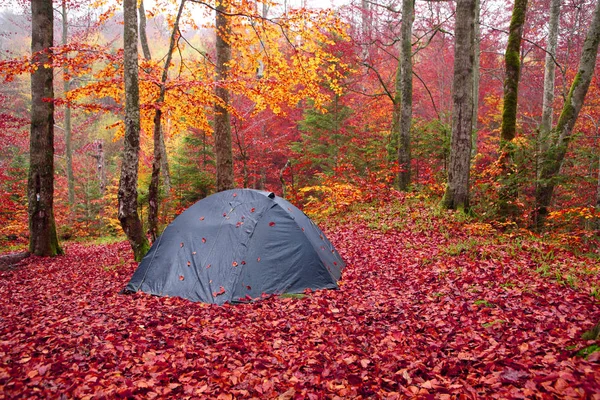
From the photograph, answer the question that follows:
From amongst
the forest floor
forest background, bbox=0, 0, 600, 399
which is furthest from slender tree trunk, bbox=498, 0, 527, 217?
the forest floor

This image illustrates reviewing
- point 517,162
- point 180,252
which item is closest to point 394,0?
point 517,162

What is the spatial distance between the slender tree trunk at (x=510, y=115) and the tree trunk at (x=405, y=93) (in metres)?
3.74

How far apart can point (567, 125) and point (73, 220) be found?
64.6 feet

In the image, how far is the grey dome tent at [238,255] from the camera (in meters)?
6.07

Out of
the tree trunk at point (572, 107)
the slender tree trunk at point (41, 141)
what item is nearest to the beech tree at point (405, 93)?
the tree trunk at point (572, 107)

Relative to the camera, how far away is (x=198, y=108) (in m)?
10.2

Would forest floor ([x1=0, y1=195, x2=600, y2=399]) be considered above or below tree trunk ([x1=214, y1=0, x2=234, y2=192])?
below

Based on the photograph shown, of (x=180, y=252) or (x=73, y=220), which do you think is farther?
(x=73, y=220)

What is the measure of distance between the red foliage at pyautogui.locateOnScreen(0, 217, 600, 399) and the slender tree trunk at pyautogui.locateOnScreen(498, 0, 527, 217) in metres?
2.74

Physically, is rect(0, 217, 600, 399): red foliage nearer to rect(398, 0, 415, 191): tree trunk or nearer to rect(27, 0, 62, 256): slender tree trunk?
rect(27, 0, 62, 256): slender tree trunk

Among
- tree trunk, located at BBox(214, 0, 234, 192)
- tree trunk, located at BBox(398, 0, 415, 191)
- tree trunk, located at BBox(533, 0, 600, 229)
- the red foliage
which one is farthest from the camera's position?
tree trunk, located at BBox(398, 0, 415, 191)

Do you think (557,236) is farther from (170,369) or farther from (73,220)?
(73,220)

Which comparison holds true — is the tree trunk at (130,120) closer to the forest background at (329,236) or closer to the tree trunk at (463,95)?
the forest background at (329,236)

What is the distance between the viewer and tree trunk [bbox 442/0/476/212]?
29.9 feet
